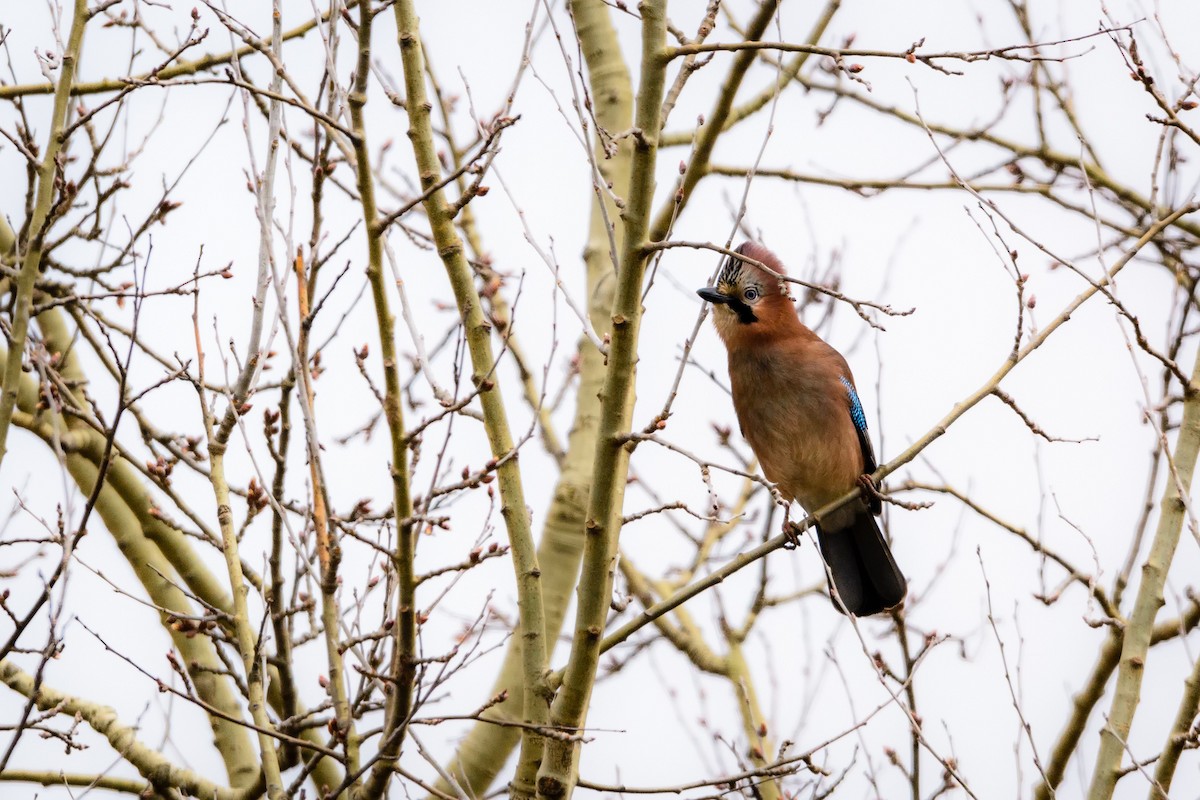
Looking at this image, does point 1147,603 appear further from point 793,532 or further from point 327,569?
point 327,569

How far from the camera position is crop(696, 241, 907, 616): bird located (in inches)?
281

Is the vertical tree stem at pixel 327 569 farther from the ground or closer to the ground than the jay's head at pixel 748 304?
closer to the ground

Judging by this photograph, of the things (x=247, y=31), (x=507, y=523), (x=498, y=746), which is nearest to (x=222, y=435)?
(x=507, y=523)

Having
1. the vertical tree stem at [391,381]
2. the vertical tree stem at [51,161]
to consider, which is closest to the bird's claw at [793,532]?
the vertical tree stem at [391,381]

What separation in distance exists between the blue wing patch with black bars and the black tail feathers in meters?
0.50

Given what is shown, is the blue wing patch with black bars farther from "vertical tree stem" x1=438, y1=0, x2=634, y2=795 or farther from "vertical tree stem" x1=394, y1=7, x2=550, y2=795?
"vertical tree stem" x1=394, y1=7, x2=550, y2=795

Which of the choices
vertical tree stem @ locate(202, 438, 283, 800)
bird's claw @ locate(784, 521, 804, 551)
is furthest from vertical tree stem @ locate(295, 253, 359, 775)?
bird's claw @ locate(784, 521, 804, 551)

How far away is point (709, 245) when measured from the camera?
4070 millimetres

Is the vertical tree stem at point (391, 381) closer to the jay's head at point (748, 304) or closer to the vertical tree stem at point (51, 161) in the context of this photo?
the vertical tree stem at point (51, 161)

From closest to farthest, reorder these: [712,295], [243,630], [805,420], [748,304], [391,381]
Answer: [391,381] < [243,630] < [712,295] < [805,420] < [748,304]

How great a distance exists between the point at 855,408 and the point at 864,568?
882 millimetres

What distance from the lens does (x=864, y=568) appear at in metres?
7.41

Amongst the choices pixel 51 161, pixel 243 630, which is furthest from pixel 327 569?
pixel 51 161

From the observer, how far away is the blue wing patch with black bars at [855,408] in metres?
7.41
